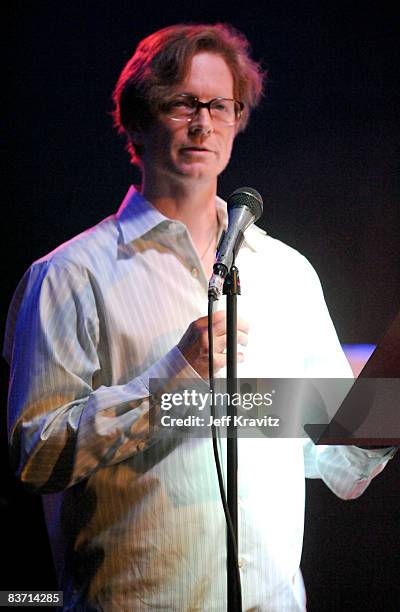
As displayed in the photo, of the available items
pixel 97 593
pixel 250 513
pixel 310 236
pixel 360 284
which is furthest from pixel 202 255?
pixel 97 593

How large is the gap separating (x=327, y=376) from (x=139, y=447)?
1.80ft

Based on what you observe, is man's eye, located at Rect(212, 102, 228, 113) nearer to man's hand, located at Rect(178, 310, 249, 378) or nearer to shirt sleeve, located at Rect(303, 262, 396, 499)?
shirt sleeve, located at Rect(303, 262, 396, 499)

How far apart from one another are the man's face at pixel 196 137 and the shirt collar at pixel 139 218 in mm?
79

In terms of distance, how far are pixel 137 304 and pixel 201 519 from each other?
563 mm

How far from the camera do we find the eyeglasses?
2088mm

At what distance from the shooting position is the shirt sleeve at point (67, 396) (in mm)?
1780

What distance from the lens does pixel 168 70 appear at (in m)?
2.11

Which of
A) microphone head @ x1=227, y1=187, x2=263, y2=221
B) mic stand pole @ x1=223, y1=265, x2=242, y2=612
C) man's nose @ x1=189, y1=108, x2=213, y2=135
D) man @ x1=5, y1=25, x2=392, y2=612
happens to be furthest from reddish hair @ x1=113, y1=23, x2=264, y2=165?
mic stand pole @ x1=223, y1=265, x2=242, y2=612

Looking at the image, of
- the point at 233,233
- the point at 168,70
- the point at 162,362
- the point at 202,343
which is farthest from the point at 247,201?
the point at 168,70

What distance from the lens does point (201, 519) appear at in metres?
1.85

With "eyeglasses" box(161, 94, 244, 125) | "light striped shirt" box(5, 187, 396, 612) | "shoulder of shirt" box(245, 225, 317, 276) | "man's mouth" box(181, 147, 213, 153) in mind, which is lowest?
"light striped shirt" box(5, 187, 396, 612)

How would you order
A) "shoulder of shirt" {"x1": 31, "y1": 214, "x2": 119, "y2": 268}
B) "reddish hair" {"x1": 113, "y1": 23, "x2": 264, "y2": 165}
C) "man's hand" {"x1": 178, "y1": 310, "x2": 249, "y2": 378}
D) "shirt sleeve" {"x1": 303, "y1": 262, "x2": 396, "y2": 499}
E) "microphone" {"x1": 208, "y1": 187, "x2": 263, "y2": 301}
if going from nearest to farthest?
"microphone" {"x1": 208, "y1": 187, "x2": 263, "y2": 301} → "man's hand" {"x1": 178, "y1": 310, "x2": 249, "y2": 378} → "shirt sleeve" {"x1": 303, "y1": 262, "x2": 396, "y2": 499} → "shoulder of shirt" {"x1": 31, "y1": 214, "x2": 119, "y2": 268} → "reddish hair" {"x1": 113, "y1": 23, "x2": 264, "y2": 165}
